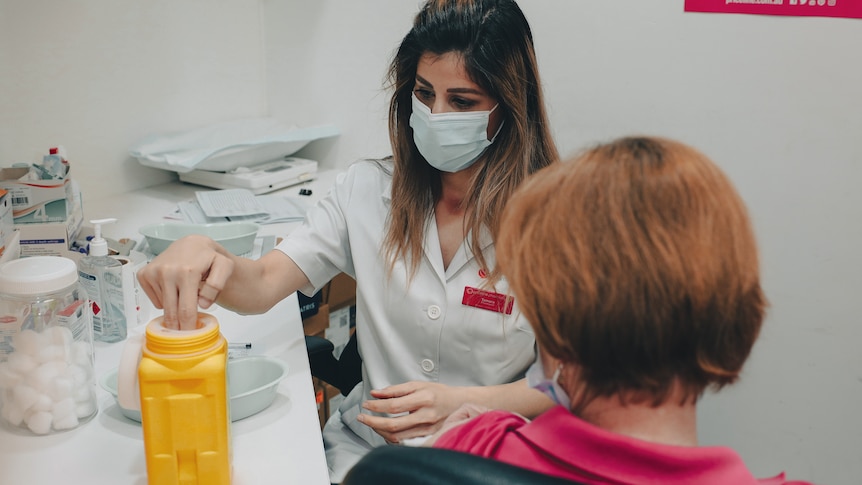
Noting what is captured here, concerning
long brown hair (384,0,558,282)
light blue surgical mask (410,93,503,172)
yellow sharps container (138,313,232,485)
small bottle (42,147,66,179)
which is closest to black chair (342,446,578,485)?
yellow sharps container (138,313,232,485)

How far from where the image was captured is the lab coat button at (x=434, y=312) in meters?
1.36

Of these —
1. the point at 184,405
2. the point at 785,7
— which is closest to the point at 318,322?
the point at 184,405

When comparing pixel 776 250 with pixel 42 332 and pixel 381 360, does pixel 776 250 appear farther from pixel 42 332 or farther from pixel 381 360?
pixel 42 332

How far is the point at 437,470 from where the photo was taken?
0.57 metres

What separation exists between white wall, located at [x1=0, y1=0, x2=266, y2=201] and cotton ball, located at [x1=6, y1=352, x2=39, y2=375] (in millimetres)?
1031

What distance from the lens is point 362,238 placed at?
145 cm

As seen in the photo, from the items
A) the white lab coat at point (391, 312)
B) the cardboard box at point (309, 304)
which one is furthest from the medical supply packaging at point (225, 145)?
the white lab coat at point (391, 312)

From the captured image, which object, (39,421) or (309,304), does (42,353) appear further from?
(309,304)

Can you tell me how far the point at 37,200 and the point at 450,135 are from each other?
0.87 meters

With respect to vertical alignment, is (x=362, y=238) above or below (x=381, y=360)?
above

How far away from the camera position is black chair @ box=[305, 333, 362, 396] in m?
1.53

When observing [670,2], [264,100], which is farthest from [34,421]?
[264,100]

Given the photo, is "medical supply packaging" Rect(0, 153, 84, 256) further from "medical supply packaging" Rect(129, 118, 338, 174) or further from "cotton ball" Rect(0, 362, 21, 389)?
"medical supply packaging" Rect(129, 118, 338, 174)

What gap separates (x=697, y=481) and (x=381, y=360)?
888 millimetres
